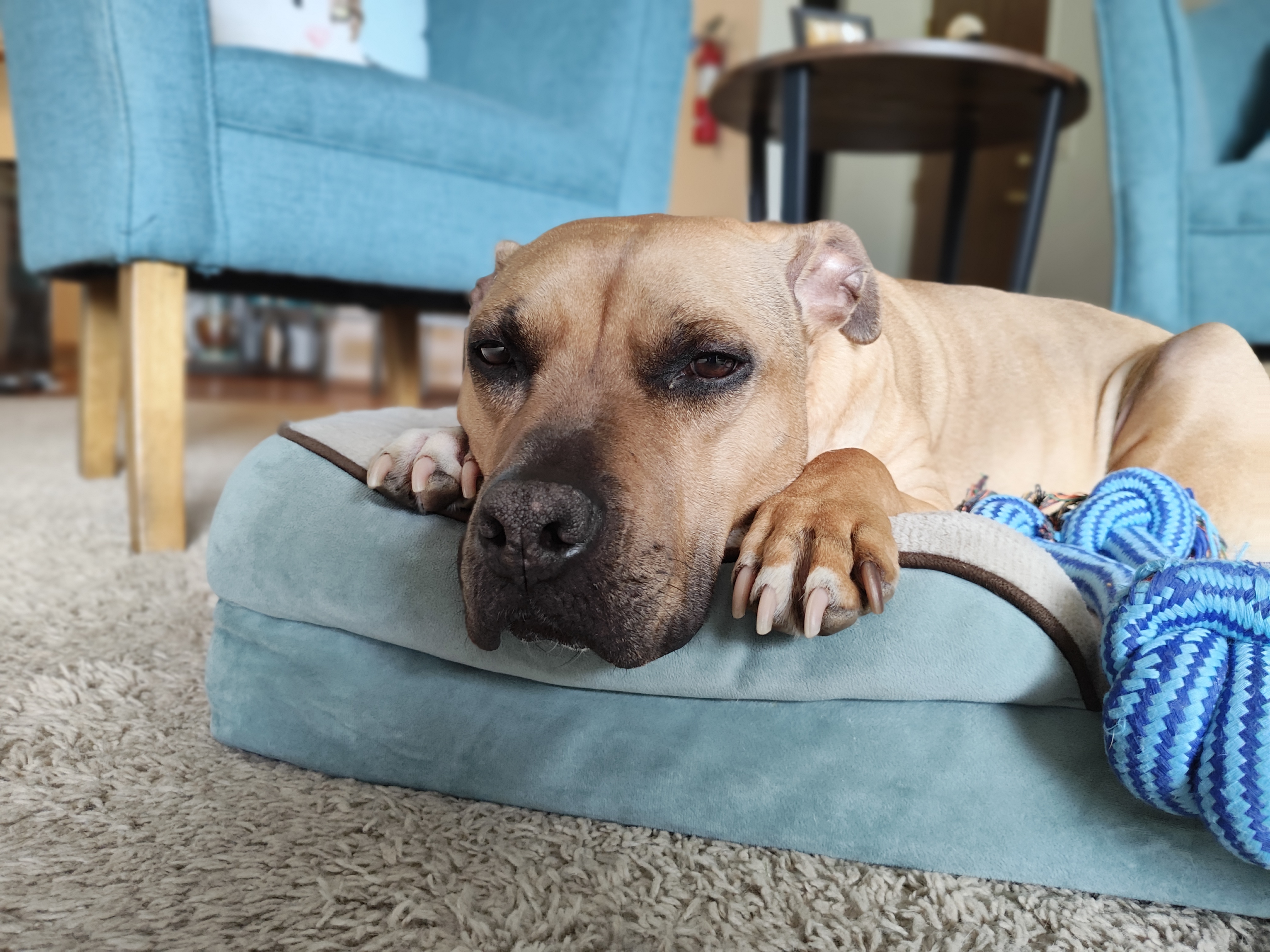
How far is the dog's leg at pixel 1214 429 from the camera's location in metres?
1.63

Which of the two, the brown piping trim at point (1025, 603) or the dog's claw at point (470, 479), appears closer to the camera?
the brown piping trim at point (1025, 603)

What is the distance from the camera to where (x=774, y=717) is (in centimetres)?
109

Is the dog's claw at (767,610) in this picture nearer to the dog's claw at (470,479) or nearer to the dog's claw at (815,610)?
the dog's claw at (815,610)

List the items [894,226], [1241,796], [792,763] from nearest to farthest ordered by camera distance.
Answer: [1241,796]
[792,763]
[894,226]

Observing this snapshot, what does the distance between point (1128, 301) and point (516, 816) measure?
282 centimetres

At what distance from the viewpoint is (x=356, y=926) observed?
35.4 inches

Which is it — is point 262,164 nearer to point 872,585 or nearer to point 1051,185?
point 872,585

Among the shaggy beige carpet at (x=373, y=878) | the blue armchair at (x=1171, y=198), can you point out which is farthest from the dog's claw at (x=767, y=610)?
the blue armchair at (x=1171, y=198)

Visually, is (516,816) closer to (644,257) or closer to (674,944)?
(674,944)

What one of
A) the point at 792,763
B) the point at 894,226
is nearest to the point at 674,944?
the point at 792,763

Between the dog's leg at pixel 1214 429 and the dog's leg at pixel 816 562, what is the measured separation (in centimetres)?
85

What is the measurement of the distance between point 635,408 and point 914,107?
305 centimetres

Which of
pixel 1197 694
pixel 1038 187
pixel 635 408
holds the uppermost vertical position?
pixel 1038 187

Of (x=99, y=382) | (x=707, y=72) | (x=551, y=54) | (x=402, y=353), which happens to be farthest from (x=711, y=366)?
(x=707, y=72)
